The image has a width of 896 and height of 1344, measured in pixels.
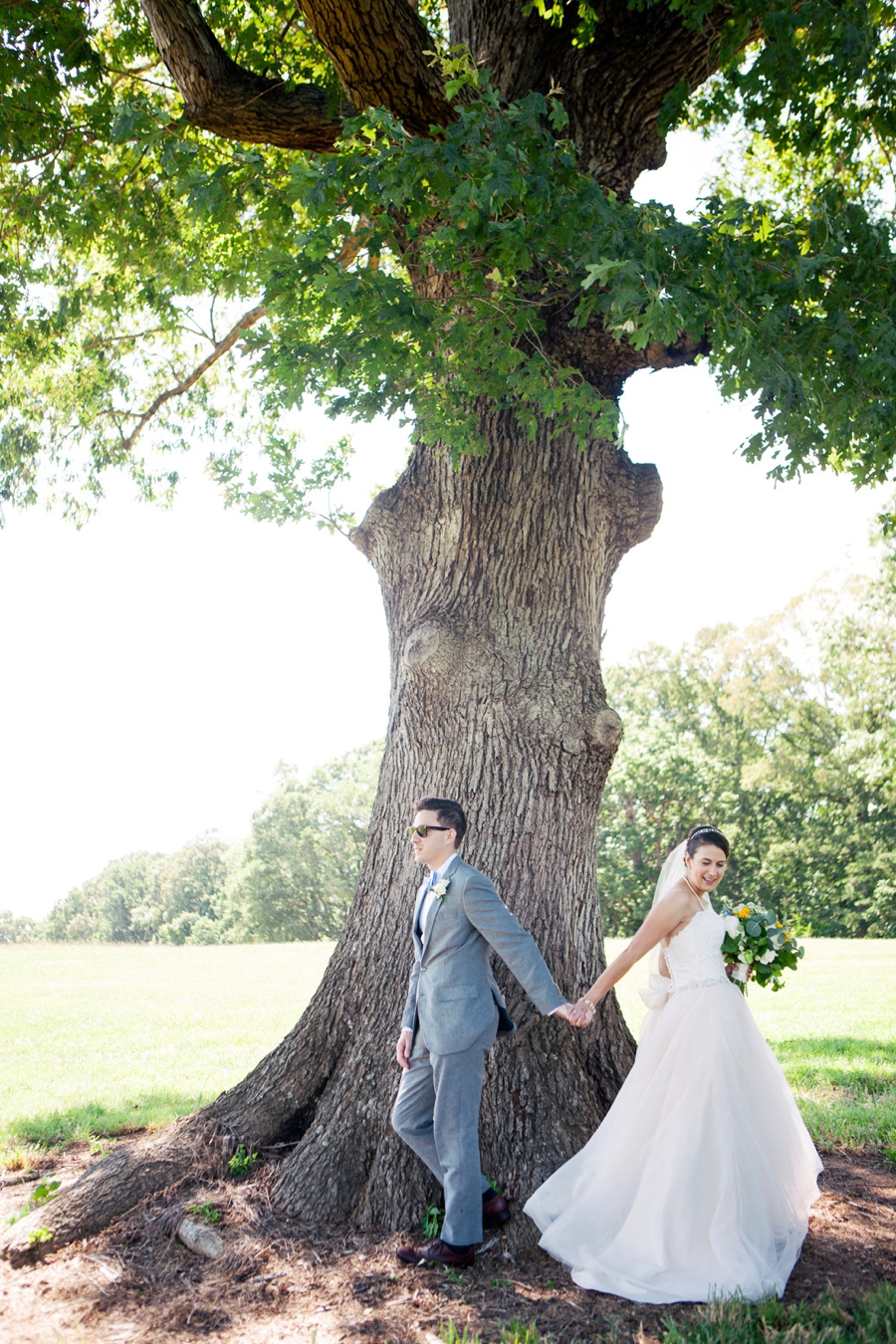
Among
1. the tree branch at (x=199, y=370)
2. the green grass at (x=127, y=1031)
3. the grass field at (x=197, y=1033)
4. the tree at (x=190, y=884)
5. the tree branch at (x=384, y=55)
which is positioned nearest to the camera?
the tree branch at (x=384, y=55)

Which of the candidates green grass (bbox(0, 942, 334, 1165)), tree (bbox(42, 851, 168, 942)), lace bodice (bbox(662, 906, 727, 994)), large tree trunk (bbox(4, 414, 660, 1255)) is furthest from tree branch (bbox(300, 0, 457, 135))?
tree (bbox(42, 851, 168, 942))

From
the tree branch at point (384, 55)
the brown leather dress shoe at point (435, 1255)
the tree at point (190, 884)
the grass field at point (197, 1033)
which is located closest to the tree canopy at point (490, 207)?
the tree branch at point (384, 55)

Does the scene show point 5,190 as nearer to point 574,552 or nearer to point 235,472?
point 235,472

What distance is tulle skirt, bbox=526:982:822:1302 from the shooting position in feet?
13.1

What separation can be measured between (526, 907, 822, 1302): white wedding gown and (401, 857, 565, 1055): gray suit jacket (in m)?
0.70

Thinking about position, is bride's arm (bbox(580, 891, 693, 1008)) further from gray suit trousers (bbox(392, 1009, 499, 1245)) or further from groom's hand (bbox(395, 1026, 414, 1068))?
groom's hand (bbox(395, 1026, 414, 1068))

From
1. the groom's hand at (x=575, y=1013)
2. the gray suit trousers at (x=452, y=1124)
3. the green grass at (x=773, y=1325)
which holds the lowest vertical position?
the green grass at (x=773, y=1325)

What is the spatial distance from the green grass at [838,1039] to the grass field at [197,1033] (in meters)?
0.02

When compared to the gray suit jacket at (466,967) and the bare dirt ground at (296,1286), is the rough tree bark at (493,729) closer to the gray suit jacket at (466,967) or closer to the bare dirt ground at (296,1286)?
the bare dirt ground at (296,1286)

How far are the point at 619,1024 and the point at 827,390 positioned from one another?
149 inches

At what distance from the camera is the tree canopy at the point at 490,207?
173 inches

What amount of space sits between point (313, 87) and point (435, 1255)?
22.8ft

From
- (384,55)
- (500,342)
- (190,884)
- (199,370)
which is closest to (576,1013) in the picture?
(500,342)

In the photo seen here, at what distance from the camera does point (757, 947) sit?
477cm
